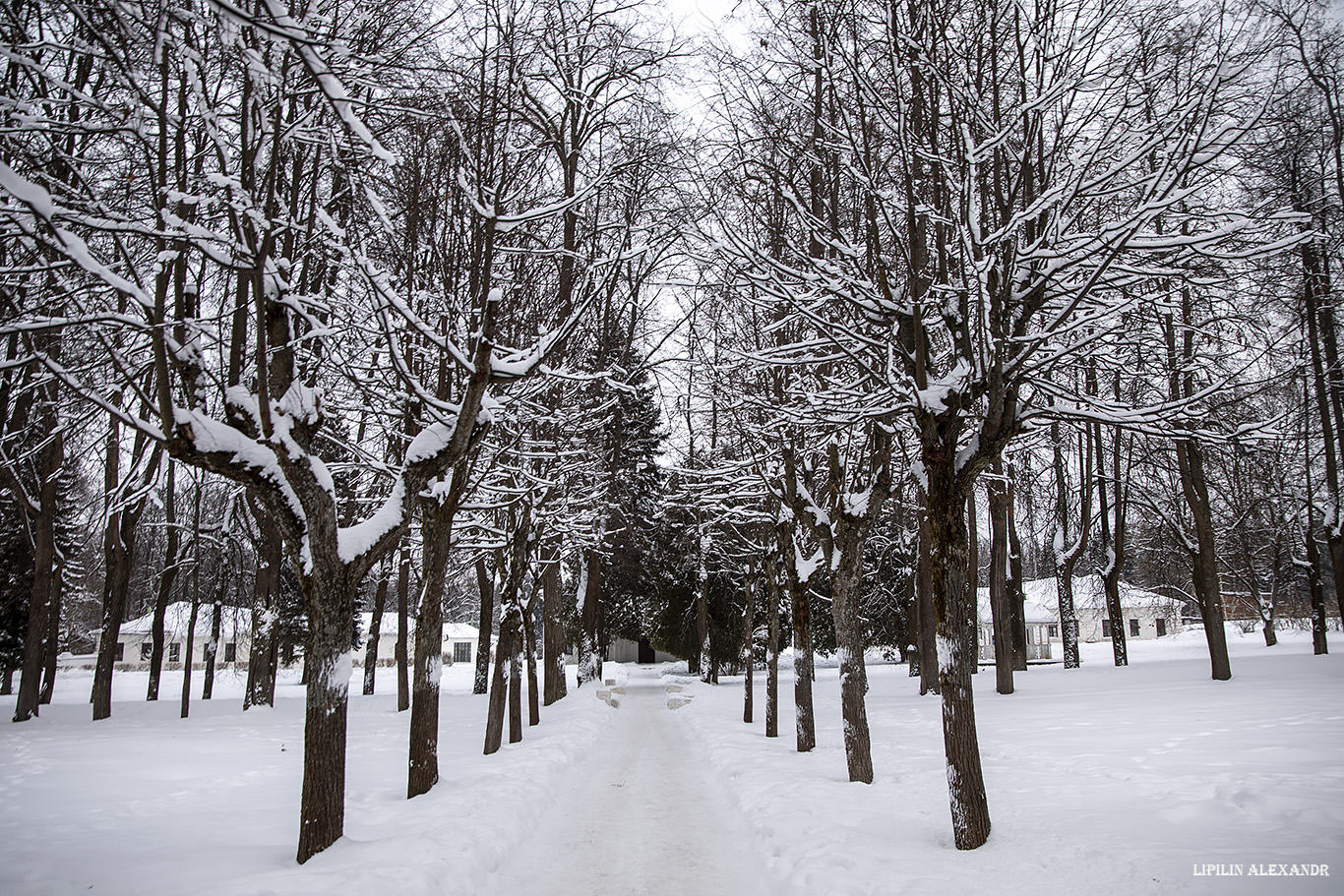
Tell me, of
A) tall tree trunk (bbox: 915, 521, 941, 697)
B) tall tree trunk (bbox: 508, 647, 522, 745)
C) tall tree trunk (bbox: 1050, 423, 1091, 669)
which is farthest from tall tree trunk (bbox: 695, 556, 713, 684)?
tall tree trunk (bbox: 508, 647, 522, 745)

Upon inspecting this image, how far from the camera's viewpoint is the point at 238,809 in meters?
7.47

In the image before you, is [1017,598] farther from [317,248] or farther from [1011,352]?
[317,248]

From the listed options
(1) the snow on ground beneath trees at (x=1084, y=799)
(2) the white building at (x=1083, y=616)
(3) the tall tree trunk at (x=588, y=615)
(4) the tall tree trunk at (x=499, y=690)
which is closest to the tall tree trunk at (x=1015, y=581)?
(1) the snow on ground beneath trees at (x=1084, y=799)

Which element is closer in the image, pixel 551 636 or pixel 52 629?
pixel 52 629

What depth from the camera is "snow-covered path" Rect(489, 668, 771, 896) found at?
18.7ft

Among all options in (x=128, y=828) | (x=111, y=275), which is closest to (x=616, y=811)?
(x=128, y=828)

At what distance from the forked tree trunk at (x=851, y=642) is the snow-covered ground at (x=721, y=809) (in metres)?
0.49

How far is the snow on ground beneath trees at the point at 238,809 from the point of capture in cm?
503

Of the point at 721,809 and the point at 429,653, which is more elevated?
the point at 429,653

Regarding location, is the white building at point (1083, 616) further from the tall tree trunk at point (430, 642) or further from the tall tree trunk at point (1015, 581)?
the tall tree trunk at point (430, 642)

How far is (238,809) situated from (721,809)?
523cm

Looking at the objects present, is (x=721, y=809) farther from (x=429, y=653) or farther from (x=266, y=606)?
(x=266, y=606)

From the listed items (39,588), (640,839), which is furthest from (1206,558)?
(39,588)

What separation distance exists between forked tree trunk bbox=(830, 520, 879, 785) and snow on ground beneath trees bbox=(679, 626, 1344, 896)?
1.55 feet
